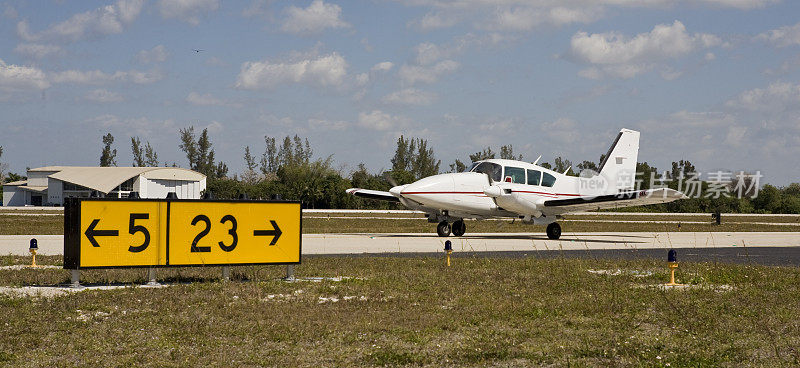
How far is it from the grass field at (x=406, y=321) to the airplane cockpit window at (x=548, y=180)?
1612 centimetres

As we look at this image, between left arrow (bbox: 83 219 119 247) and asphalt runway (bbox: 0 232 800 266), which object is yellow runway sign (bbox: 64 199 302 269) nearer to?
left arrow (bbox: 83 219 119 247)

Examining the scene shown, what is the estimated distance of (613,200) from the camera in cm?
3012

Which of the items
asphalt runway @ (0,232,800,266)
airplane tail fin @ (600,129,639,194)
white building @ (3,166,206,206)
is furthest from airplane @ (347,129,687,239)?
white building @ (3,166,206,206)

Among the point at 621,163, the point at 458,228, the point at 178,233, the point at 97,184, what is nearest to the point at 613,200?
the point at 621,163

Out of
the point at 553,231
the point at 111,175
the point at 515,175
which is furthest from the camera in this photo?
the point at 111,175

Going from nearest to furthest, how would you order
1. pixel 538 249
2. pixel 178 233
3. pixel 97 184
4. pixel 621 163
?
pixel 178 233 → pixel 538 249 → pixel 621 163 → pixel 97 184

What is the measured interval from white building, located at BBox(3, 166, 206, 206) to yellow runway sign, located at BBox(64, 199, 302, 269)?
8713 cm

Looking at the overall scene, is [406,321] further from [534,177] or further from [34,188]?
[34,188]

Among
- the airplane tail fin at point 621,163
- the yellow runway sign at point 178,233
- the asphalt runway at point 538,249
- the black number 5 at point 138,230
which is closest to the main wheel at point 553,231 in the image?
the asphalt runway at point 538,249

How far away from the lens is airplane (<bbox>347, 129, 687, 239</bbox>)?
29188 millimetres

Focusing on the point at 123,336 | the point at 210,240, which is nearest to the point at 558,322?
the point at 123,336

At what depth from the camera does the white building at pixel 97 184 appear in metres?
100

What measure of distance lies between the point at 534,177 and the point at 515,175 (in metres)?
0.99

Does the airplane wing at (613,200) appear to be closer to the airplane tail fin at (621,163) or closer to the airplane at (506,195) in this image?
the airplane at (506,195)
